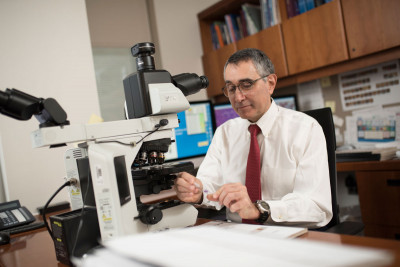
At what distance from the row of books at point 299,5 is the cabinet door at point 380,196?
1.17 m

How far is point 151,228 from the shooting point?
35.1 inches

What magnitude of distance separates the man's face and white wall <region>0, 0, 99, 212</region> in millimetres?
1181

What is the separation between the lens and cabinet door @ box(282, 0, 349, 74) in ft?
6.82

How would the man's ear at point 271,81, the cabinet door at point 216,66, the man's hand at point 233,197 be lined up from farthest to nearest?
1. the cabinet door at point 216,66
2. the man's ear at point 271,81
3. the man's hand at point 233,197

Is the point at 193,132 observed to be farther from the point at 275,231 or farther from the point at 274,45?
the point at 275,231

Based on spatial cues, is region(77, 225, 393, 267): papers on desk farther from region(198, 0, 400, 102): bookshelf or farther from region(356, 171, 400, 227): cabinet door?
region(198, 0, 400, 102): bookshelf

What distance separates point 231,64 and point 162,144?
1.77ft

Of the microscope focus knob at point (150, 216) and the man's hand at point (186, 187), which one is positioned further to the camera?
the man's hand at point (186, 187)

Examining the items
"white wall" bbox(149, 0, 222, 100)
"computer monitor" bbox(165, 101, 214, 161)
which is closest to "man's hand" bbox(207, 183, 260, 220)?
"computer monitor" bbox(165, 101, 214, 161)

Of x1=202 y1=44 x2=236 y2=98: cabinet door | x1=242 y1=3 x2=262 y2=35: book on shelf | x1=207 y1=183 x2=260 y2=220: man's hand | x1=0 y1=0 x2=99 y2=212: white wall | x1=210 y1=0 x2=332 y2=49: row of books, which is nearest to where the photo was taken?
x1=207 y1=183 x2=260 y2=220: man's hand

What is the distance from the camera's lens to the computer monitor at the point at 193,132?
87.6 inches

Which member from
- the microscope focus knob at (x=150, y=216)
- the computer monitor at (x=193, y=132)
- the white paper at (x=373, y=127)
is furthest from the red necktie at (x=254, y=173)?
the white paper at (x=373, y=127)

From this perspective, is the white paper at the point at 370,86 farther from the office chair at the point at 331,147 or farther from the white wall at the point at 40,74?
the white wall at the point at 40,74

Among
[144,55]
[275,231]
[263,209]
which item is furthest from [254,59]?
[275,231]
